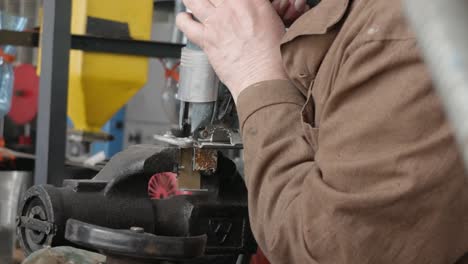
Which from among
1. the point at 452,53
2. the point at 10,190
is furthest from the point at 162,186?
the point at 452,53

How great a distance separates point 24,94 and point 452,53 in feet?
11.7

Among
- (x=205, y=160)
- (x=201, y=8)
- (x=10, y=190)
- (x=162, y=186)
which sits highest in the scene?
(x=201, y=8)

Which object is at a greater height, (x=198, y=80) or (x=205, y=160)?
(x=198, y=80)

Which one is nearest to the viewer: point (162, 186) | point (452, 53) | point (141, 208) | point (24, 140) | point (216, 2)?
point (452, 53)

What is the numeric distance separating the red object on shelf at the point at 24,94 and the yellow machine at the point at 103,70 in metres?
1.05

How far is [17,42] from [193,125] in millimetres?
1462

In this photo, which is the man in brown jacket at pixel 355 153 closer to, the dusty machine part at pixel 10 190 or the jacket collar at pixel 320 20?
the jacket collar at pixel 320 20

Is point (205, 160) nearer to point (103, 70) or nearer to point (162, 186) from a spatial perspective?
point (162, 186)

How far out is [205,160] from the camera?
117cm

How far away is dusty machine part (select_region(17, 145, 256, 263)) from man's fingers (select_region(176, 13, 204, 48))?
0.19 metres

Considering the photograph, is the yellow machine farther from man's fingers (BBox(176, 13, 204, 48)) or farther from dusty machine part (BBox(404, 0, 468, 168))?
dusty machine part (BBox(404, 0, 468, 168))

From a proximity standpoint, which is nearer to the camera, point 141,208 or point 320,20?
point 320,20

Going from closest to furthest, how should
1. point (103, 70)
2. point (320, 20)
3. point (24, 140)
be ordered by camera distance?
point (320, 20)
point (103, 70)
point (24, 140)

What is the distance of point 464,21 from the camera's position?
0.28 m
